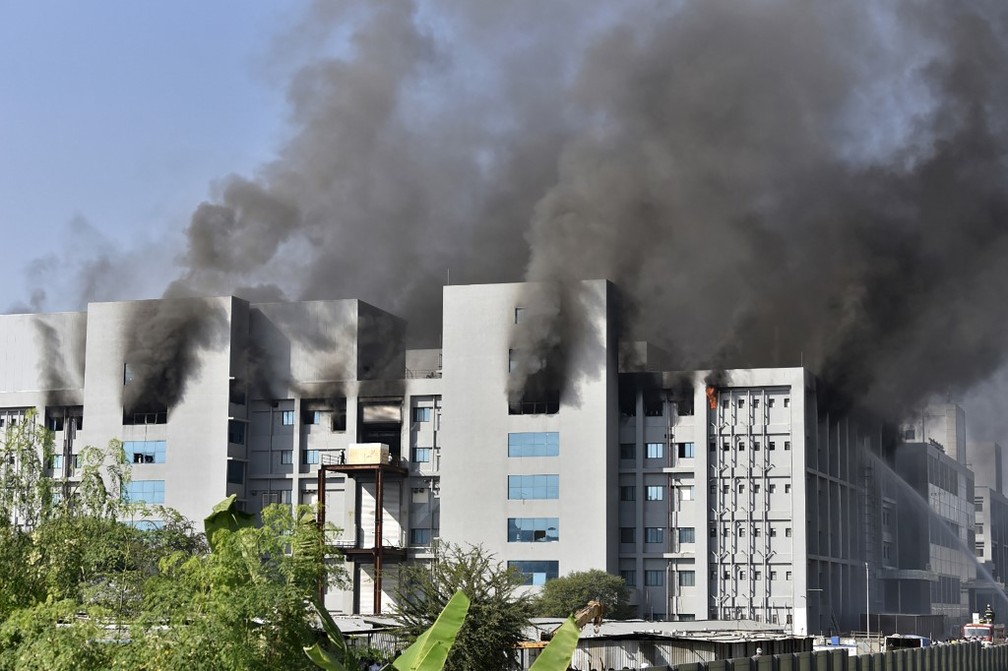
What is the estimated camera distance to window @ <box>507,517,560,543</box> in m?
114

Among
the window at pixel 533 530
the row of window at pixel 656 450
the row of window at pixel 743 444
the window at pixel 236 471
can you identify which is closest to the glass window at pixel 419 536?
the window at pixel 533 530

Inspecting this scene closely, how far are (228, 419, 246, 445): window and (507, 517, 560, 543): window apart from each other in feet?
83.9

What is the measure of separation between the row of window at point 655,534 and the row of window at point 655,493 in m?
2.34

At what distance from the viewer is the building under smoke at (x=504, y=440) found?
114m

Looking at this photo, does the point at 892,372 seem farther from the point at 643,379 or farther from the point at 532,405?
the point at 532,405

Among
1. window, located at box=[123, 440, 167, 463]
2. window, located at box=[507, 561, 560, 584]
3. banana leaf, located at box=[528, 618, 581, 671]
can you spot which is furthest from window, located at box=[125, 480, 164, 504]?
banana leaf, located at box=[528, 618, 581, 671]

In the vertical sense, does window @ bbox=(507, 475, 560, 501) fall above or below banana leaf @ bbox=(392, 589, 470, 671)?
above

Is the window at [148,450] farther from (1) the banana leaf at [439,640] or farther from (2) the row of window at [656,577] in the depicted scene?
(1) the banana leaf at [439,640]

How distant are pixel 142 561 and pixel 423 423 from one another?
323 feet

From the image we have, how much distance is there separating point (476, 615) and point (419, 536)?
7228 centimetres

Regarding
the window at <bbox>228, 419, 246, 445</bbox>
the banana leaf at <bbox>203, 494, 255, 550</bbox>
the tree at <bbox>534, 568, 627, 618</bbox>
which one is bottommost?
the tree at <bbox>534, 568, 627, 618</bbox>

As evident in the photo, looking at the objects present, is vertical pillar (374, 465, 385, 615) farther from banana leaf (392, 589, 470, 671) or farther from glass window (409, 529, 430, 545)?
banana leaf (392, 589, 470, 671)

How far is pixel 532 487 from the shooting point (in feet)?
378

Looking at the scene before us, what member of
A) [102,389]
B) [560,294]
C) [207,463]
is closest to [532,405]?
[560,294]
